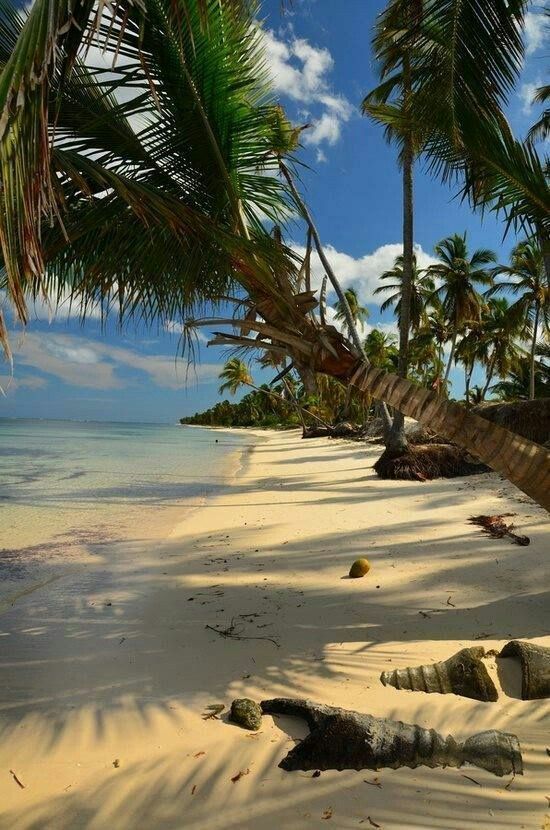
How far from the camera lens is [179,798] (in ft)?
6.36

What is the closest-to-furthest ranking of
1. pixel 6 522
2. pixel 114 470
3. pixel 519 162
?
1. pixel 519 162
2. pixel 6 522
3. pixel 114 470

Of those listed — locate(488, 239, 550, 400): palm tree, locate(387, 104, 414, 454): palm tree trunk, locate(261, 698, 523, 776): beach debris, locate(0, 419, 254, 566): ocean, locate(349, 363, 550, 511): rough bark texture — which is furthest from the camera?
locate(488, 239, 550, 400): palm tree

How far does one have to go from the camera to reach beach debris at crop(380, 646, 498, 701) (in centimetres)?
249

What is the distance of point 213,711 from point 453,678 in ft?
4.14

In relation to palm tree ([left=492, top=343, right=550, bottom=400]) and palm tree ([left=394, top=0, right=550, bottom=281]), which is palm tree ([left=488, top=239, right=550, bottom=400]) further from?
palm tree ([left=394, top=0, right=550, bottom=281])

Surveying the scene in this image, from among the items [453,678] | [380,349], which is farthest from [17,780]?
[380,349]

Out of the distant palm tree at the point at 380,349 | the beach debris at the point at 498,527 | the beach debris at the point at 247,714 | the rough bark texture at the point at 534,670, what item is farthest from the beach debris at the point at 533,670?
the distant palm tree at the point at 380,349

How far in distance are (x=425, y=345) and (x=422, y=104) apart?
3216 cm

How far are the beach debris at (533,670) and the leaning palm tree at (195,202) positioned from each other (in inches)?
32.3

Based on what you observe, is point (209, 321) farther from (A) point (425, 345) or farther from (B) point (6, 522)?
(A) point (425, 345)

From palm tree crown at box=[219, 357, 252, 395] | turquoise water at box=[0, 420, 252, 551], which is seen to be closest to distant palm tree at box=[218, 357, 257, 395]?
palm tree crown at box=[219, 357, 252, 395]

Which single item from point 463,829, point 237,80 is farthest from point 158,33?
point 463,829

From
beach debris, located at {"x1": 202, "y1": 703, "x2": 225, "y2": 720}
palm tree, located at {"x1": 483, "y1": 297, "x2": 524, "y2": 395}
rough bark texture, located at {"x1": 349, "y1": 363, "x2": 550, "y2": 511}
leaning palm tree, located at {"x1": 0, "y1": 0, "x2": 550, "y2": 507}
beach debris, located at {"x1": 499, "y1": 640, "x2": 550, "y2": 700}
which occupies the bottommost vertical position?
beach debris, located at {"x1": 202, "y1": 703, "x2": 225, "y2": 720}

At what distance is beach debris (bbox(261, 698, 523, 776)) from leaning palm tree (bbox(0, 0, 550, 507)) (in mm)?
1423
